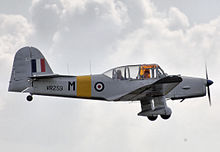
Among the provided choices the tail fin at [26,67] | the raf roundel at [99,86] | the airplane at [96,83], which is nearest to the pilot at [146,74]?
the airplane at [96,83]

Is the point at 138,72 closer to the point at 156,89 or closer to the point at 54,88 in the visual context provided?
the point at 156,89

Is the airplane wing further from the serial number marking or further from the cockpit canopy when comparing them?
the serial number marking

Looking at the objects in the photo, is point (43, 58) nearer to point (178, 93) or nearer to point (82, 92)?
point (82, 92)

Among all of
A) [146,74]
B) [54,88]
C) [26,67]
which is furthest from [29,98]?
[146,74]

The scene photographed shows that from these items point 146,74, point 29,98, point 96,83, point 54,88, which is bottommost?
point 29,98

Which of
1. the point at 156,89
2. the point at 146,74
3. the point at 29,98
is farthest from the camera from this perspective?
the point at 146,74

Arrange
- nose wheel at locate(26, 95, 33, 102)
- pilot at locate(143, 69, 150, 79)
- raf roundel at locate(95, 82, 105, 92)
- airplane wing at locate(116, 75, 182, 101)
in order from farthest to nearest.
→ raf roundel at locate(95, 82, 105, 92) → pilot at locate(143, 69, 150, 79) → nose wheel at locate(26, 95, 33, 102) → airplane wing at locate(116, 75, 182, 101)

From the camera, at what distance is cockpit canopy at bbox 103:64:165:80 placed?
48.0 ft

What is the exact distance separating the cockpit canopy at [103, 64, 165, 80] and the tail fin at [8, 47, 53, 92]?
2.83 m

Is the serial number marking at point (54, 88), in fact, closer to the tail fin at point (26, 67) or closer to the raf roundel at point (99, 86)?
the tail fin at point (26, 67)

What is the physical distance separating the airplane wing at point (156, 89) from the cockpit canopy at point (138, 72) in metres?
0.67

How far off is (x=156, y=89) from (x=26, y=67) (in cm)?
535

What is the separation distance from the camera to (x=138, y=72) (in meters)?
14.6

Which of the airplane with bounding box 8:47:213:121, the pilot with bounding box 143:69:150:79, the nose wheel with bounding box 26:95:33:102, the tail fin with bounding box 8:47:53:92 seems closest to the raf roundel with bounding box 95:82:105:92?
the airplane with bounding box 8:47:213:121
